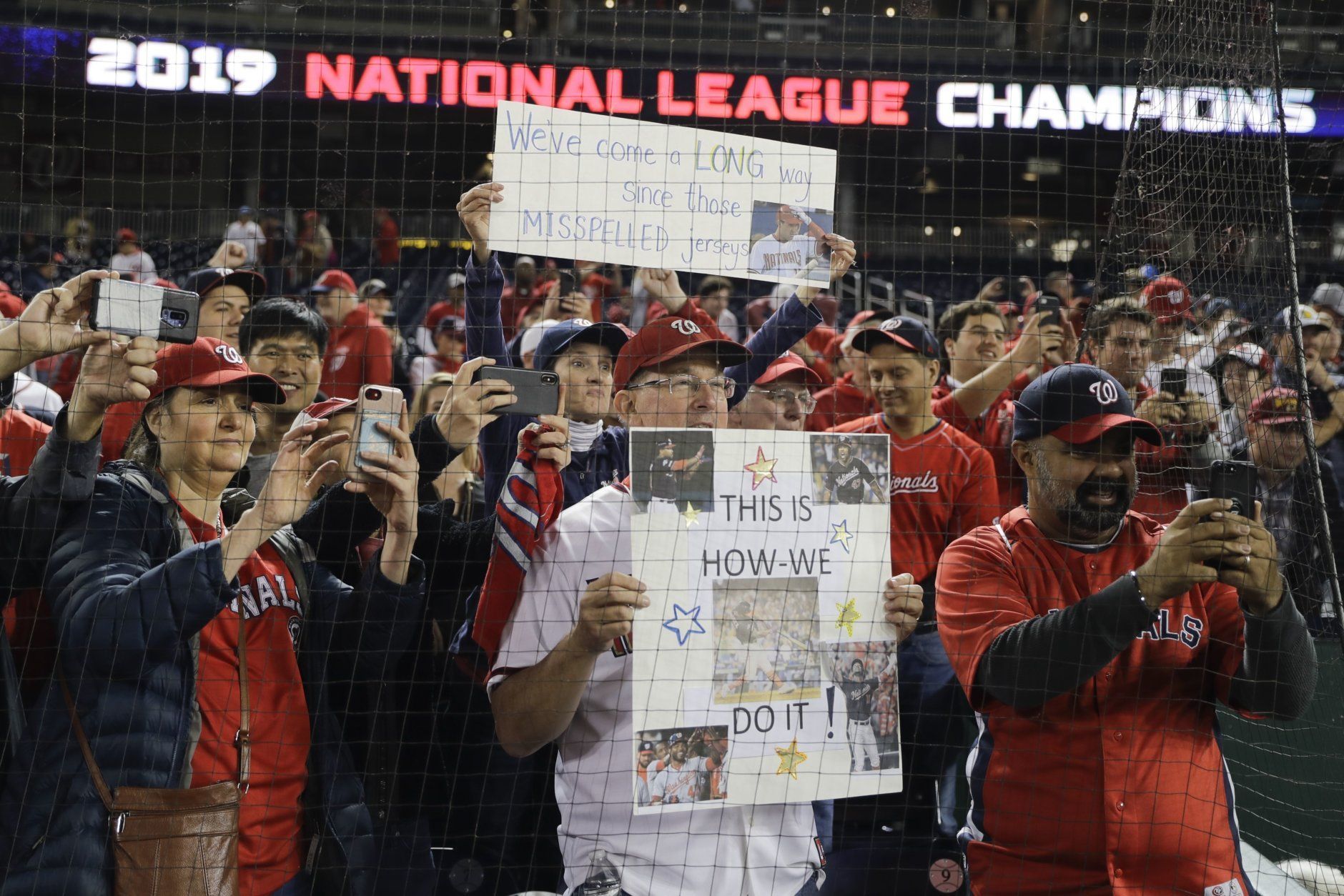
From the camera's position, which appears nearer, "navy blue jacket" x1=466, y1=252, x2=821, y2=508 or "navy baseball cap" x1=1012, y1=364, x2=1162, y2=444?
"navy baseball cap" x1=1012, y1=364, x2=1162, y2=444

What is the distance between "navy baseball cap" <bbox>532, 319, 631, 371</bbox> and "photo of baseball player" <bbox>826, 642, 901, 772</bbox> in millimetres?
1247

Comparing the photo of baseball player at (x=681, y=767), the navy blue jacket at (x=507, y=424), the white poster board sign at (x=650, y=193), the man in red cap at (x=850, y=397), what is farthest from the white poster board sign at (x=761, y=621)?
the man in red cap at (x=850, y=397)

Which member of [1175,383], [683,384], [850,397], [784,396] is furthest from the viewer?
[850,397]

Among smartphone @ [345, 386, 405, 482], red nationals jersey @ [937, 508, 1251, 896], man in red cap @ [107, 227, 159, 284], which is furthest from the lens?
man in red cap @ [107, 227, 159, 284]

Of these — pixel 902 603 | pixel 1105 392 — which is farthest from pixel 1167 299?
pixel 902 603

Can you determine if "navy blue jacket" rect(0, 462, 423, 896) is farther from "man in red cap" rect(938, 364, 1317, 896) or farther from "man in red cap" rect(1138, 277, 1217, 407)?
"man in red cap" rect(1138, 277, 1217, 407)

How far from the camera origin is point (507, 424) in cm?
373

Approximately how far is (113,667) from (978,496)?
8.80ft

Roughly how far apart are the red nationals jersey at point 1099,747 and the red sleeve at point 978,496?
1203 millimetres

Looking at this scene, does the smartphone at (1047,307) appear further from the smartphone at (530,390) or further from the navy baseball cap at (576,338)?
the smartphone at (530,390)

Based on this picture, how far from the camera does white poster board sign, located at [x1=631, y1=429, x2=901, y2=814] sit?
9.27ft

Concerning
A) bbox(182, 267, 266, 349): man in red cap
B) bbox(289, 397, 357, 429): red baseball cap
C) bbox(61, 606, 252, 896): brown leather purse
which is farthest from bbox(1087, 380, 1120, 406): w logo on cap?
bbox(182, 267, 266, 349): man in red cap

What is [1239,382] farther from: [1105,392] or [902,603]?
[902,603]

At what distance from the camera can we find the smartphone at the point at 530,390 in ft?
10.1
